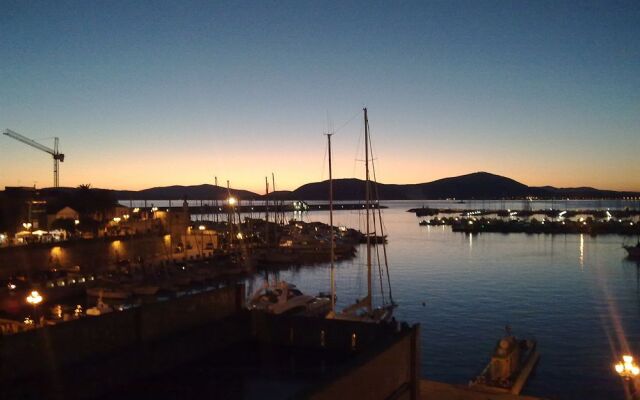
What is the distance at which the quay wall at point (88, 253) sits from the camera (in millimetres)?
33875

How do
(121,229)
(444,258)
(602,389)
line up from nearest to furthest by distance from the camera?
(602,389) < (121,229) < (444,258)

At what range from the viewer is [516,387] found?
16109 millimetres

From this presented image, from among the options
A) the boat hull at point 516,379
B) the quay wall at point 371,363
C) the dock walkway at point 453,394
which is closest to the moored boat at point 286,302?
the boat hull at point 516,379

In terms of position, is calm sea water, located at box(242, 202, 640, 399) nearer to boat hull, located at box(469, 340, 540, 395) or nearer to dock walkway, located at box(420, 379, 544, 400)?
boat hull, located at box(469, 340, 540, 395)

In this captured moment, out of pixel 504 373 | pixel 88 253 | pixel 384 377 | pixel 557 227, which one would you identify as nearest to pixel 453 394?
pixel 504 373

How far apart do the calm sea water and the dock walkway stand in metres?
5.89

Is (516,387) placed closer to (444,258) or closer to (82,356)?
(82,356)

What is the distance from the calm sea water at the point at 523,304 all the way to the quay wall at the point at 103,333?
11234 millimetres

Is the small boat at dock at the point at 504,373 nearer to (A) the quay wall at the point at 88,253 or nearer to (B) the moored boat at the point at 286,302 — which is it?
(B) the moored boat at the point at 286,302

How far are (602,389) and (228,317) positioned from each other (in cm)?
1401

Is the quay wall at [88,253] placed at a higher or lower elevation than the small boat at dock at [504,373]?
higher

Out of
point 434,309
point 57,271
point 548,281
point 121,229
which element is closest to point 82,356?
point 434,309

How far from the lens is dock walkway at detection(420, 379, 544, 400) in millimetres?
12867

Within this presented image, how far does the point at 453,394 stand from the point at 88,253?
3408 centimetres
